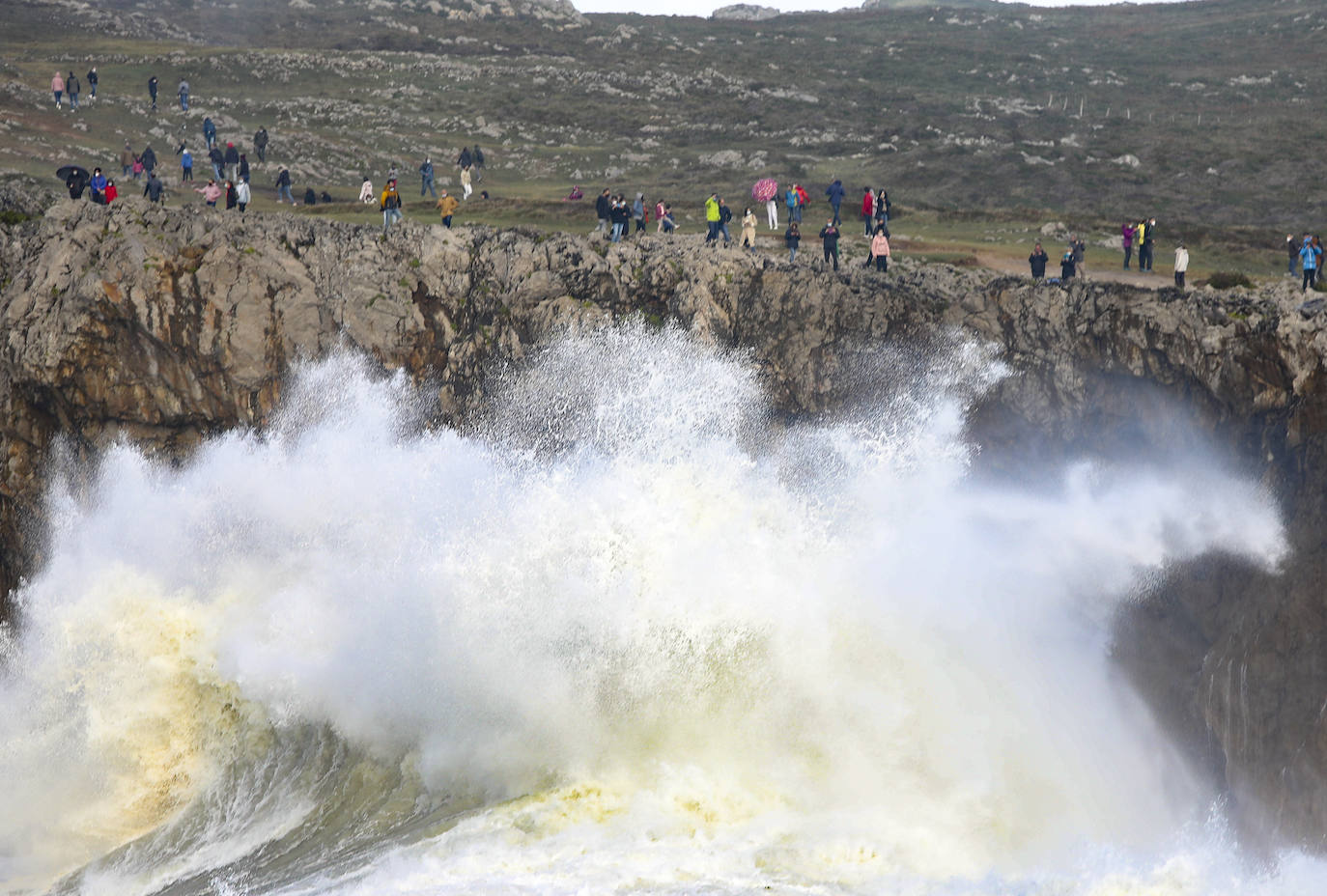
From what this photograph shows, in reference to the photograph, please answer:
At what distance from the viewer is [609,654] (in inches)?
850

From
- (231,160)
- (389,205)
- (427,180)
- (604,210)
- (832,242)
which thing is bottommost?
(832,242)

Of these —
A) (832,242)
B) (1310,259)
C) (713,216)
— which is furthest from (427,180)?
(1310,259)

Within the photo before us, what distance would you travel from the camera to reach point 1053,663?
21703 mm

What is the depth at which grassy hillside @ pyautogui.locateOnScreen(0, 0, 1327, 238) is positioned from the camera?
172ft

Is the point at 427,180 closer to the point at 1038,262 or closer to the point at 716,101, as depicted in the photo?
the point at 1038,262

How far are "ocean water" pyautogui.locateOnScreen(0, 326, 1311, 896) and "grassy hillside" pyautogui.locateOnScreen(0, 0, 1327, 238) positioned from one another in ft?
63.8

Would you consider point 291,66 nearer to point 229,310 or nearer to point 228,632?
point 229,310

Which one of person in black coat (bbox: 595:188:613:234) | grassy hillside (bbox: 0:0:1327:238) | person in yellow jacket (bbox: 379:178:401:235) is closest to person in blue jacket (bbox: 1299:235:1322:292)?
person in black coat (bbox: 595:188:613:234)

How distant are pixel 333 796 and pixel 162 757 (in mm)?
4646

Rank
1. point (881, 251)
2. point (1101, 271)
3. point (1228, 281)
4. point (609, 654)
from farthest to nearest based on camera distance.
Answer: point (1101, 271) → point (881, 251) → point (1228, 281) → point (609, 654)

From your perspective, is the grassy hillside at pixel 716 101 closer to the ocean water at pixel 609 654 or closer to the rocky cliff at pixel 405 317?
the rocky cliff at pixel 405 317

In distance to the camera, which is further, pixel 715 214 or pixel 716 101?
pixel 716 101

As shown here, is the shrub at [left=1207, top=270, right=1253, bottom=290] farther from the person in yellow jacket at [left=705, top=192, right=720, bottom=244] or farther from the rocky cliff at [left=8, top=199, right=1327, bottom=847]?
the person in yellow jacket at [left=705, top=192, right=720, bottom=244]

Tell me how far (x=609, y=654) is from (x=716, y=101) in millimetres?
58363
